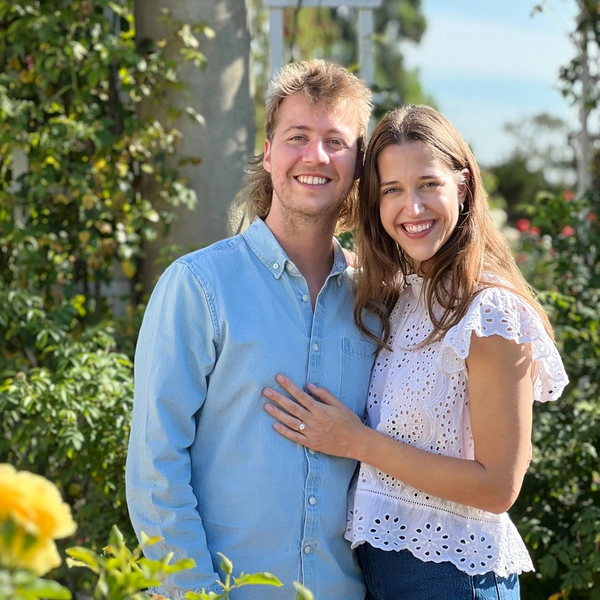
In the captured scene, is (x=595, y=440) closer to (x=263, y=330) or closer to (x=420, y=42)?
(x=263, y=330)

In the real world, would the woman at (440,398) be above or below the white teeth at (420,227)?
below

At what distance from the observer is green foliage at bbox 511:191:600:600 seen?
2.69 m

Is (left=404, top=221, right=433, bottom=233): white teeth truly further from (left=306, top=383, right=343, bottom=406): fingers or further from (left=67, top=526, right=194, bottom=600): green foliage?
(left=67, top=526, right=194, bottom=600): green foliage

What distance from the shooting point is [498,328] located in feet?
5.97

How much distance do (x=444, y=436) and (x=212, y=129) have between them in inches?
83.1

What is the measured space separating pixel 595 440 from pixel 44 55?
257 cm

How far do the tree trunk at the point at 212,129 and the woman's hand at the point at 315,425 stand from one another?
69.1 inches

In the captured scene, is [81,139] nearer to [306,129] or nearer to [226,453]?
[306,129]

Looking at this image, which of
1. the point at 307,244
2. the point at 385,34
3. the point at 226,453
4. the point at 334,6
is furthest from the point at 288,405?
the point at 385,34

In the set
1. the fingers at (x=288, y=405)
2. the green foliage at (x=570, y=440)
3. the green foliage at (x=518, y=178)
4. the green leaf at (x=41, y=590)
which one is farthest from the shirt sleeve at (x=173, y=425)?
the green foliage at (x=518, y=178)

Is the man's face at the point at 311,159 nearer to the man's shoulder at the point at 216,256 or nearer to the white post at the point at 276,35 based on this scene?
the man's shoulder at the point at 216,256

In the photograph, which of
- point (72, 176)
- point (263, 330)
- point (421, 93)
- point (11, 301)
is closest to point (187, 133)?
point (72, 176)

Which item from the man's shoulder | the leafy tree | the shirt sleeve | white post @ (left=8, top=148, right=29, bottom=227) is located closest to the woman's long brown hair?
the man's shoulder

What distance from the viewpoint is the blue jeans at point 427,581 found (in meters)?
1.85
